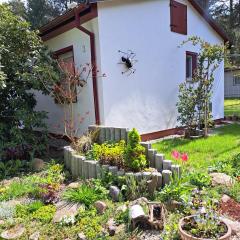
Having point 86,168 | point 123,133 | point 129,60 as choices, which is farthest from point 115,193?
point 129,60

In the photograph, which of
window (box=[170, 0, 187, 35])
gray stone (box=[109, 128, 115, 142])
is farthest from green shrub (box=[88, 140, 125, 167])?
window (box=[170, 0, 187, 35])

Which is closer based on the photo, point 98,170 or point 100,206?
point 100,206

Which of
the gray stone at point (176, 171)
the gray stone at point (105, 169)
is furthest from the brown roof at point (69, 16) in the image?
the gray stone at point (176, 171)

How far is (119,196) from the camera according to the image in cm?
442

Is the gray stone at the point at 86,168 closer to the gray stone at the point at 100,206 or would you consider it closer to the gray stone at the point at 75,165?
the gray stone at the point at 75,165

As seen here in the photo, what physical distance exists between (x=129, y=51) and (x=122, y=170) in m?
4.15

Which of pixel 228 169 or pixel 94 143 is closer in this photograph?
pixel 228 169

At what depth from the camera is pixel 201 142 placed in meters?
8.07

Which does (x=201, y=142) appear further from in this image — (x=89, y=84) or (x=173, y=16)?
(x=173, y=16)

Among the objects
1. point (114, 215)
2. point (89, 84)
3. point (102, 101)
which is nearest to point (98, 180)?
point (114, 215)

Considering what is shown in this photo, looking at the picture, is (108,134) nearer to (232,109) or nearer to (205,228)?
(205,228)

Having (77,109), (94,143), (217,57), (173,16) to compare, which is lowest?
(94,143)

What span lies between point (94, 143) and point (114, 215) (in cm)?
228

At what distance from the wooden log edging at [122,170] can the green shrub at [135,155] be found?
16 centimetres
